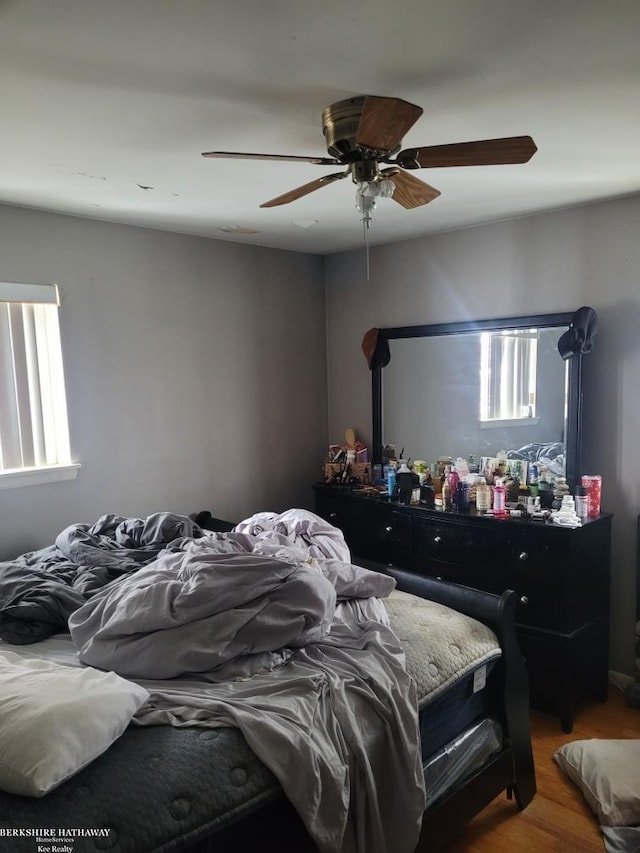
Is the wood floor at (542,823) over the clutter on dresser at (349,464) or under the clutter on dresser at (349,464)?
under

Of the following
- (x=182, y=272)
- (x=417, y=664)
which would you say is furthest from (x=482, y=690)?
(x=182, y=272)

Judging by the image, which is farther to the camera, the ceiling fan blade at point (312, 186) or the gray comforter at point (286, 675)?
the ceiling fan blade at point (312, 186)

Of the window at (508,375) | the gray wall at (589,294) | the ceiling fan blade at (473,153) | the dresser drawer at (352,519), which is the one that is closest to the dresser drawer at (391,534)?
the dresser drawer at (352,519)

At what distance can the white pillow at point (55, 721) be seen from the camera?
3.84 ft

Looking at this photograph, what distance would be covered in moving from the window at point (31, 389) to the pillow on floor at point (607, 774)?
2.56m

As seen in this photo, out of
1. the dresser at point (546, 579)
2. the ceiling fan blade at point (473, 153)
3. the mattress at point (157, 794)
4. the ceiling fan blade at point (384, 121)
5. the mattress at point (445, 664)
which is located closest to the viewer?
the mattress at point (157, 794)

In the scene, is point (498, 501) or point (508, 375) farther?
point (508, 375)

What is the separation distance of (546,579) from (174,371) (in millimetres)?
2197

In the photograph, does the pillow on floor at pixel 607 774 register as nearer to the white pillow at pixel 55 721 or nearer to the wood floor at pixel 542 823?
the wood floor at pixel 542 823

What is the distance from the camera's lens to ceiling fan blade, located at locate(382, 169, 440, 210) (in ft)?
6.25

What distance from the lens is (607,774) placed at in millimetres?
2260

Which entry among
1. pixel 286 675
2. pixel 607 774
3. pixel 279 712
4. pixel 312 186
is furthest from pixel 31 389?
pixel 607 774

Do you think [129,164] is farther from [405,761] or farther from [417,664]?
[405,761]

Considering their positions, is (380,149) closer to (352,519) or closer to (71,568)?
(71,568)
